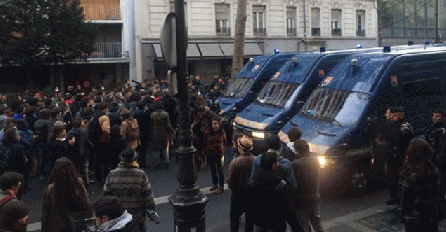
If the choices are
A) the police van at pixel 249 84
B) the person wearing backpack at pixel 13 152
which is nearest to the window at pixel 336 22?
the police van at pixel 249 84

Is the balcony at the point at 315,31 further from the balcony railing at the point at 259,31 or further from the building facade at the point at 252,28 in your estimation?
the balcony railing at the point at 259,31

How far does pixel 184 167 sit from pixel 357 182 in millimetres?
3756

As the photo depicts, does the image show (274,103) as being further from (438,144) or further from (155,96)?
(438,144)

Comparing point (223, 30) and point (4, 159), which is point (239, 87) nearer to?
point (4, 159)

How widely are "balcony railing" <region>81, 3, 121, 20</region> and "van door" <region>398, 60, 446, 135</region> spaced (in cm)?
2030

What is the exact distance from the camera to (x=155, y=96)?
12914 millimetres

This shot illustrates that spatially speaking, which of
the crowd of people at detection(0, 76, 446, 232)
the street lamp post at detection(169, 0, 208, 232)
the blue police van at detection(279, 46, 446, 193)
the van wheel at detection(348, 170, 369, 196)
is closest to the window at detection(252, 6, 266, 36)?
the blue police van at detection(279, 46, 446, 193)

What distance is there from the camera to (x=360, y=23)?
33.7 m

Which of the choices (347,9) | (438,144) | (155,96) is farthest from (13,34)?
(347,9)

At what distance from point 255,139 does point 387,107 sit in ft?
9.89

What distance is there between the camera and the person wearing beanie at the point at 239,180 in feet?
17.9

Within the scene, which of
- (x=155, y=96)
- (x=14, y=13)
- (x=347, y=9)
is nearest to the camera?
(x=155, y=96)

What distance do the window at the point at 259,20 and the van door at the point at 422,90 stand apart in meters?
20.5

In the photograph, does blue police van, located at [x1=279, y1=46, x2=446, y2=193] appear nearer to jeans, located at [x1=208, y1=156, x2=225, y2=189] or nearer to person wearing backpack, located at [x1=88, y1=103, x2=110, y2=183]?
jeans, located at [x1=208, y1=156, x2=225, y2=189]
